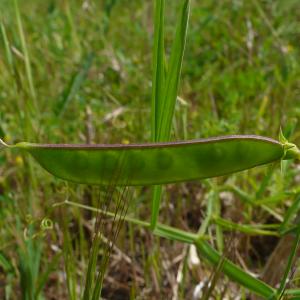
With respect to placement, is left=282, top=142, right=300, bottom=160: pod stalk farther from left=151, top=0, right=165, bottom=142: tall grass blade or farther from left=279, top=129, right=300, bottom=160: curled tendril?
left=151, top=0, right=165, bottom=142: tall grass blade

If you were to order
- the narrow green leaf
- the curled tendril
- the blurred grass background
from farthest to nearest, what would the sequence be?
the blurred grass background
the narrow green leaf
the curled tendril

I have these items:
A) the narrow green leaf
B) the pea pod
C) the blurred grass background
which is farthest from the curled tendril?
the blurred grass background

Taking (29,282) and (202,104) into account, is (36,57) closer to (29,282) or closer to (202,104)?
(202,104)

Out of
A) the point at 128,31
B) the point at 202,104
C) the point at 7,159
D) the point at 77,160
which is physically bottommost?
the point at 77,160

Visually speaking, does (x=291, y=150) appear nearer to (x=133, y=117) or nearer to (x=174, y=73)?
(x=174, y=73)

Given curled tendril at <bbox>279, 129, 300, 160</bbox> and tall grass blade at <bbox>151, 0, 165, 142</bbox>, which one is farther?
tall grass blade at <bbox>151, 0, 165, 142</bbox>

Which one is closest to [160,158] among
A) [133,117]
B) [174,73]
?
[174,73]

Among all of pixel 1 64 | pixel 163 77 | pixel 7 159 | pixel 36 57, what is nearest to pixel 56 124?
pixel 7 159
